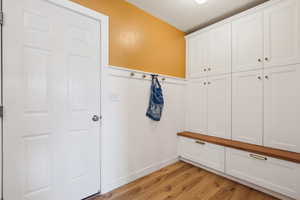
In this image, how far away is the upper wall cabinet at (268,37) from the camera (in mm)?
1617

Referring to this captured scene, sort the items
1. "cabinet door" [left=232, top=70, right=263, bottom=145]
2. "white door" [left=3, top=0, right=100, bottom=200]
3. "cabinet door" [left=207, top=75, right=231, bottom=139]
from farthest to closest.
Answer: "cabinet door" [left=207, top=75, right=231, bottom=139] < "cabinet door" [left=232, top=70, right=263, bottom=145] < "white door" [left=3, top=0, right=100, bottom=200]

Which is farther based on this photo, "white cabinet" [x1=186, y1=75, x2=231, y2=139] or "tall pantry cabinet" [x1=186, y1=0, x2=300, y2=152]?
"white cabinet" [x1=186, y1=75, x2=231, y2=139]

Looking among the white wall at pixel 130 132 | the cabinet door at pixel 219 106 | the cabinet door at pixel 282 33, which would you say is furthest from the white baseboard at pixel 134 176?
the cabinet door at pixel 282 33

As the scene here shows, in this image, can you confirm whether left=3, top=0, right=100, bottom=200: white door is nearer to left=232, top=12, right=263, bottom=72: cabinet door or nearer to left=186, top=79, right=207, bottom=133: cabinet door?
left=186, top=79, right=207, bottom=133: cabinet door

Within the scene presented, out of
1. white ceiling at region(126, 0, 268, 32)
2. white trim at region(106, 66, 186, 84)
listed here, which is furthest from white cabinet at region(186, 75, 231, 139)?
white ceiling at region(126, 0, 268, 32)

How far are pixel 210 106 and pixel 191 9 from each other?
156 centimetres

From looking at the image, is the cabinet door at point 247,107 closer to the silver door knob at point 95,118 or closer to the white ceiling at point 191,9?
the white ceiling at point 191,9

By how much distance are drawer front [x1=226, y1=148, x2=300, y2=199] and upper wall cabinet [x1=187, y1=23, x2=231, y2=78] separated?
1256 millimetres

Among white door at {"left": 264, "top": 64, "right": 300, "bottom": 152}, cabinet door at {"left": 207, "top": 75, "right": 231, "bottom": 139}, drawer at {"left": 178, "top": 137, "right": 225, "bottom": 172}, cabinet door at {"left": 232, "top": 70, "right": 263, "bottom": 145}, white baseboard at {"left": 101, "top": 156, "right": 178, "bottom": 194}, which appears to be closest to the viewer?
white door at {"left": 264, "top": 64, "right": 300, "bottom": 152}

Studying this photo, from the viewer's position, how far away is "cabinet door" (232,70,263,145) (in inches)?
73.0

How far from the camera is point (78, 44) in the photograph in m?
1.49

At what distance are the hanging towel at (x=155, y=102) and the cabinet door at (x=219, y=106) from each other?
34.2 inches

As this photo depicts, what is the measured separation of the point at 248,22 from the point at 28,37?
2.62 meters

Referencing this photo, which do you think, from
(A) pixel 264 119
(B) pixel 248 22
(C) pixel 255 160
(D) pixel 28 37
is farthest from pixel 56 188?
(B) pixel 248 22
